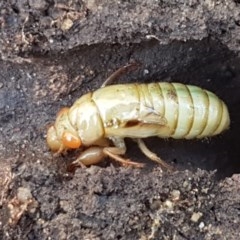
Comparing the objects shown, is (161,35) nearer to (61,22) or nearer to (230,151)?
(61,22)

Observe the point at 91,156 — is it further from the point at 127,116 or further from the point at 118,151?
the point at 127,116

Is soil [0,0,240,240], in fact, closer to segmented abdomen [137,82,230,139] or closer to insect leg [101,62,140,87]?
insect leg [101,62,140,87]

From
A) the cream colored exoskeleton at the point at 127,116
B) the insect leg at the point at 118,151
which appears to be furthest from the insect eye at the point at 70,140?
the insect leg at the point at 118,151

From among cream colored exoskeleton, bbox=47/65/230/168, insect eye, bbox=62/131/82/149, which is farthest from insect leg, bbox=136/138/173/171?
insect eye, bbox=62/131/82/149

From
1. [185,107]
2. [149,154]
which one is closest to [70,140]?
[149,154]

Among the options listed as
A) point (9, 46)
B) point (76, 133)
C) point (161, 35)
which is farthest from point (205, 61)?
point (9, 46)

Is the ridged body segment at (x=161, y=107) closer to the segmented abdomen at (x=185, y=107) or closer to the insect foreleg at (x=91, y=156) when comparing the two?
the segmented abdomen at (x=185, y=107)
